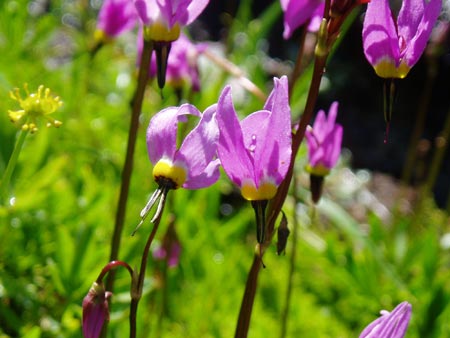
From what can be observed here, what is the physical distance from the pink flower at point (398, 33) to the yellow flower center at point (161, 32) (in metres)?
0.27

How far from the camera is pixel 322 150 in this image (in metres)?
1.35

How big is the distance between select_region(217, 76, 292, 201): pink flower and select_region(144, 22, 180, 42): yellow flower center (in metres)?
0.22

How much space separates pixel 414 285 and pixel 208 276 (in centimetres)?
58

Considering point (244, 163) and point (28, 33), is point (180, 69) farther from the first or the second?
point (28, 33)

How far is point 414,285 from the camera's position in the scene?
216 centimetres

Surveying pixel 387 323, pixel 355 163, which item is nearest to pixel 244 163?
pixel 387 323

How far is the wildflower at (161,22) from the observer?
3.54 ft

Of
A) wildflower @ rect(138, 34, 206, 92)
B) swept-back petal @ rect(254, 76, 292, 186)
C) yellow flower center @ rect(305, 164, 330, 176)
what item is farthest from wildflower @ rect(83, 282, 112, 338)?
wildflower @ rect(138, 34, 206, 92)

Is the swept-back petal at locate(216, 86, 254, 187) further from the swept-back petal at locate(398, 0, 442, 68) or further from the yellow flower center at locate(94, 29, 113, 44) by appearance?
the yellow flower center at locate(94, 29, 113, 44)

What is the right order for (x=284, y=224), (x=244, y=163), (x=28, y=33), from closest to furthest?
(x=244, y=163), (x=284, y=224), (x=28, y=33)

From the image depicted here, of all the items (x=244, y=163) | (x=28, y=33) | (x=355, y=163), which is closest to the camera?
(x=244, y=163)

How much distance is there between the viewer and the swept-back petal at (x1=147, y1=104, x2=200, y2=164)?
0.97 meters

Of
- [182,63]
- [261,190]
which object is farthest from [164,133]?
[182,63]

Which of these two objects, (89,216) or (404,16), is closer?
(404,16)
